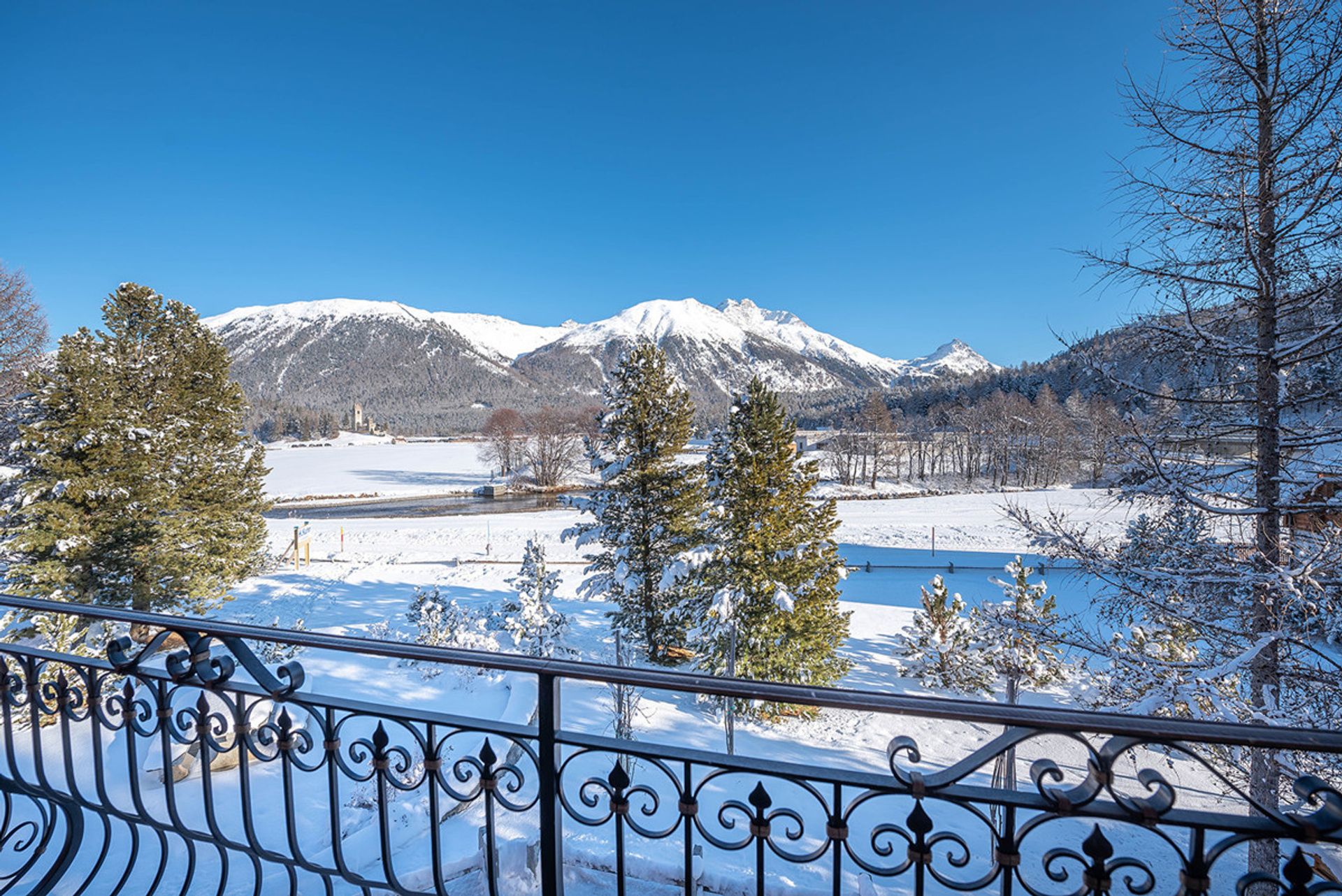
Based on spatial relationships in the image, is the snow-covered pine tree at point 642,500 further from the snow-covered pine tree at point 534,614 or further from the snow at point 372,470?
the snow at point 372,470

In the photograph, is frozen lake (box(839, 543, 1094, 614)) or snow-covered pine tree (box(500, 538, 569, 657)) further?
frozen lake (box(839, 543, 1094, 614))

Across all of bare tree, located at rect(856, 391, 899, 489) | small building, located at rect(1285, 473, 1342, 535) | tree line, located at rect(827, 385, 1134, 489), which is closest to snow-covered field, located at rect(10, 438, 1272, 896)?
small building, located at rect(1285, 473, 1342, 535)

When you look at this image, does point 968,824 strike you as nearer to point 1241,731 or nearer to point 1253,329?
point 1253,329

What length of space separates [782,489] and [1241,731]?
438 inches

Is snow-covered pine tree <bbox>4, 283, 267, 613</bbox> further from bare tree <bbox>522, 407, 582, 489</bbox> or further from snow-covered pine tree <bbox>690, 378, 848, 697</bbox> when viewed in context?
bare tree <bbox>522, 407, 582, 489</bbox>

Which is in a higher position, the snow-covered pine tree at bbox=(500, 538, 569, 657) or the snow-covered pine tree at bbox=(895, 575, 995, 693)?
the snow-covered pine tree at bbox=(500, 538, 569, 657)

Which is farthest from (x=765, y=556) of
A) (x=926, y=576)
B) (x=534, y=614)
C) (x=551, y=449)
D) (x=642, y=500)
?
(x=551, y=449)

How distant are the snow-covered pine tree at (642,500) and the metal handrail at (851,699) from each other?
1180cm

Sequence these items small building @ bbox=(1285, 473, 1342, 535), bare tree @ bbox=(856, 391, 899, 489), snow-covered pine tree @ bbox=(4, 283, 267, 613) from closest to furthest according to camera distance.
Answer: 1. small building @ bbox=(1285, 473, 1342, 535)
2. snow-covered pine tree @ bbox=(4, 283, 267, 613)
3. bare tree @ bbox=(856, 391, 899, 489)

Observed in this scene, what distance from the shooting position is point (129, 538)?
1240cm

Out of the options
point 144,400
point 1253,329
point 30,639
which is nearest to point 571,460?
point 144,400

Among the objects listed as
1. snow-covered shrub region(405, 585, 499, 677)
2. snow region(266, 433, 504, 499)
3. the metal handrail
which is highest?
the metal handrail

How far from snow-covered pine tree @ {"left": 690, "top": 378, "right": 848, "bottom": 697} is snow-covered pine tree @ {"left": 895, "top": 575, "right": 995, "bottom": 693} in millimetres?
2915

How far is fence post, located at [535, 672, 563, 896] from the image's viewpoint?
5.79 ft
